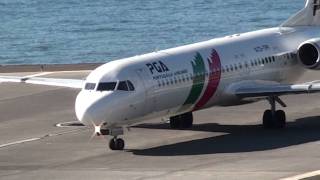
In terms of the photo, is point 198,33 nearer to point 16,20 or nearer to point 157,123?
point 16,20

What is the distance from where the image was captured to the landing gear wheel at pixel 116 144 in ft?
109

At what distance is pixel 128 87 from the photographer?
3316 centimetres

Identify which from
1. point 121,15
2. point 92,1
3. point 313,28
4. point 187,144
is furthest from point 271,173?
point 92,1

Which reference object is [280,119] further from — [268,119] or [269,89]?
[269,89]

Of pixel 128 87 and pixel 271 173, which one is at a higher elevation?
pixel 128 87

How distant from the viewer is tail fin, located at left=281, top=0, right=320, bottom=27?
1599 inches

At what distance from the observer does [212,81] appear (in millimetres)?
35781

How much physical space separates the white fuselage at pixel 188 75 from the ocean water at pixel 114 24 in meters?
33.1

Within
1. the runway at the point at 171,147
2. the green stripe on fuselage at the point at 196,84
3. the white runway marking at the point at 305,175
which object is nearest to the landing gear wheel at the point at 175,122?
the runway at the point at 171,147

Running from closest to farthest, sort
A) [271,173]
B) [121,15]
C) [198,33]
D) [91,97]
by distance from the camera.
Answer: [271,173]
[91,97]
[198,33]
[121,15]

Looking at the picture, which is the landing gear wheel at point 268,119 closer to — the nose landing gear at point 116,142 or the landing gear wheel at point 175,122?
the landing gear wheel at point 175,122

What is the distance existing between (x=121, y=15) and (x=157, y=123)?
276 feet

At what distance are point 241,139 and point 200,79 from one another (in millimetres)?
2161

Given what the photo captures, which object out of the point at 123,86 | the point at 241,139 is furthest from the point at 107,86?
the point at 241,139
